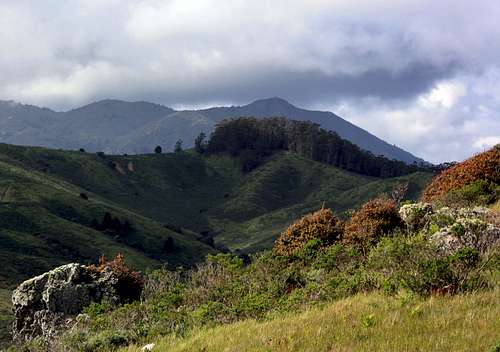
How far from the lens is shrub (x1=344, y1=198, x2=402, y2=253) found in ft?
51.8

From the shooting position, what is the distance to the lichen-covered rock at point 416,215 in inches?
632

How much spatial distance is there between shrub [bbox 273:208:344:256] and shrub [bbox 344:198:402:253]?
0.61 metres

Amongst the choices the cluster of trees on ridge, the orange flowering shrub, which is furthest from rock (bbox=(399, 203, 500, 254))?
the cluster of trees on ridge

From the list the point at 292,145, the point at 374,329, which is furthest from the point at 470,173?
the point at 292,145

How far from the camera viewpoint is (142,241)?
93.2m

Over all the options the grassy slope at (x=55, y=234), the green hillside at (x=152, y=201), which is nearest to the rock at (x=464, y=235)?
the green hillside at (x=152, y=201)

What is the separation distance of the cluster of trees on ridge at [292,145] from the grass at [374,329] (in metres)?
160

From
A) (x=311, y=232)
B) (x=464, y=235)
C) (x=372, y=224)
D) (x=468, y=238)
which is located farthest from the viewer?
(x=311, y=232)

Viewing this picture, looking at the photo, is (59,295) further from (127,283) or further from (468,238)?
(468,238)

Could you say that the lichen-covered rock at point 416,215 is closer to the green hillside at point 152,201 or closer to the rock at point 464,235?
the rock at point 464,235

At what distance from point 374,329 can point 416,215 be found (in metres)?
9.59

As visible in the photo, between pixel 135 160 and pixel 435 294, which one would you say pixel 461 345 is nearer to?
pixel 435 294

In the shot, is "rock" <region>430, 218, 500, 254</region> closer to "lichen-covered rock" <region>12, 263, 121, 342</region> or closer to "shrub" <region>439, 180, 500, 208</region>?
"shrub" <region>439, 180, 500, 208</region>

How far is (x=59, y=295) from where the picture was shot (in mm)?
16766
